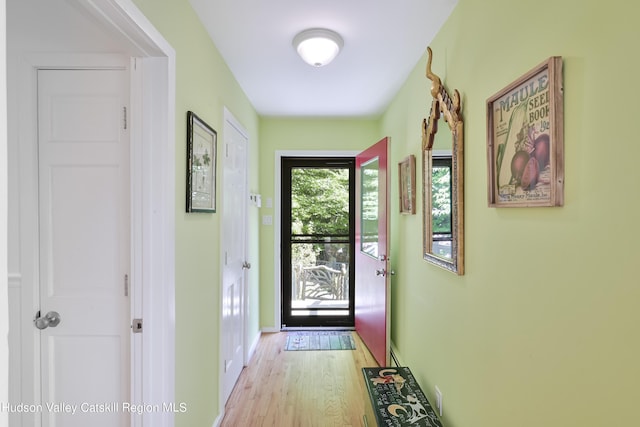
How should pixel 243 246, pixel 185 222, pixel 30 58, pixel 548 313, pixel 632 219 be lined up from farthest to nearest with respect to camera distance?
pixel 243 246, pixel 185 222, pixel 30 58, pixel 548 313, pixel 632 219

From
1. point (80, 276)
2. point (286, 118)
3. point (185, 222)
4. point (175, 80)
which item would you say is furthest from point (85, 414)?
point (286, 118)

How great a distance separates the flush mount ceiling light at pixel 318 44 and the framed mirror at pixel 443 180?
0.53 meters

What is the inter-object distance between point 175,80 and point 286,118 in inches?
86.1

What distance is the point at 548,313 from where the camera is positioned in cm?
94

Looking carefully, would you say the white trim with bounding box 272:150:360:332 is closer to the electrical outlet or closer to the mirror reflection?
the mirror reflection

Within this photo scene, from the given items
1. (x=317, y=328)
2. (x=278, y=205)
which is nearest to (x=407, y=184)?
(x=278, y=205)

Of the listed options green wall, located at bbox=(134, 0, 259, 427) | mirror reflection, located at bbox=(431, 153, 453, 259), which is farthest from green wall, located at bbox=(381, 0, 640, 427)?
green wall, located at bbox=(134, 0, 259, 427)

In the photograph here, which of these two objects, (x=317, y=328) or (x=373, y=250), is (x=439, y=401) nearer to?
(x=373, y=250)

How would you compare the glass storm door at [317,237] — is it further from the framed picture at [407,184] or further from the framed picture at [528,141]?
the framed picture at [528,141]

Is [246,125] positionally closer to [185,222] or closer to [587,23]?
[185,222]

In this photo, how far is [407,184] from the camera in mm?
2416

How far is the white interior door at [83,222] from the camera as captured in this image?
135 centimetres

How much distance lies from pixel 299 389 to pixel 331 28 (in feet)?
8.10

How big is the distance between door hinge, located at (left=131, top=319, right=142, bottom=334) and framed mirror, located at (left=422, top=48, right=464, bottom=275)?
1419 mm
